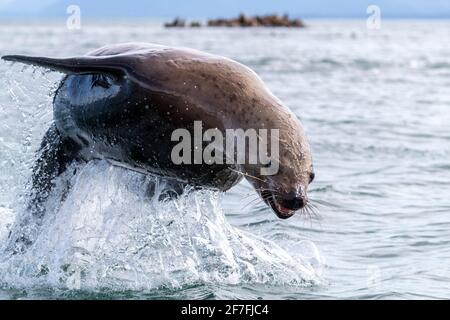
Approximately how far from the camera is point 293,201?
232 inches

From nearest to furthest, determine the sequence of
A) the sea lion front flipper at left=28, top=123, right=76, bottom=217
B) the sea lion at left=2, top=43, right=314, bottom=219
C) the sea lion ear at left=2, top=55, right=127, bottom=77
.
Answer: the sea lion at left=2, top=43, right=314, bottom=219
the sea lion ear at left=2, top=55, right=127, bottom=77
the sea lion front flipper at left=28, top=123, right=76, bottom=217

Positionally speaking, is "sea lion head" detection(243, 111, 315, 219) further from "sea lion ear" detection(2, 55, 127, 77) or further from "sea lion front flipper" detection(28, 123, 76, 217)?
"sea lion front flipper" detection(28, 123, 76, 217)

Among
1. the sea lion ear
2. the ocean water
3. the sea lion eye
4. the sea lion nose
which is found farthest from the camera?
the ocean water

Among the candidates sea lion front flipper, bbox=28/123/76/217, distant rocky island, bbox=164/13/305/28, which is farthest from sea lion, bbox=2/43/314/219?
distant rocky island, bbox=164/13/305/28

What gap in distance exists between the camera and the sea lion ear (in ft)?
20.9

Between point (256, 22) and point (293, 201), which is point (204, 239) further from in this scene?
point (256, 22)

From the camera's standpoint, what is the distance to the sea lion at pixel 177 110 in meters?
6.10

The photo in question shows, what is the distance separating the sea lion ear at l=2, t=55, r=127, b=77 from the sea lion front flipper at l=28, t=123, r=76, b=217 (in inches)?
33.7

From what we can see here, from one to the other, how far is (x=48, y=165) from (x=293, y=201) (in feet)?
7.71

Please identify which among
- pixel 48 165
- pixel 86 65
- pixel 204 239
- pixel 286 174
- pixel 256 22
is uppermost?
pixel 86 65

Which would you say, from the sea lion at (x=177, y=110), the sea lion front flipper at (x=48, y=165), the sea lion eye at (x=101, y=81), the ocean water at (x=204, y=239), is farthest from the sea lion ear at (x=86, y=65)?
Result: the sea lion front flipper at (x=48, y=165)

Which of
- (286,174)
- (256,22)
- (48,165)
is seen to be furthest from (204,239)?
(256,22)
